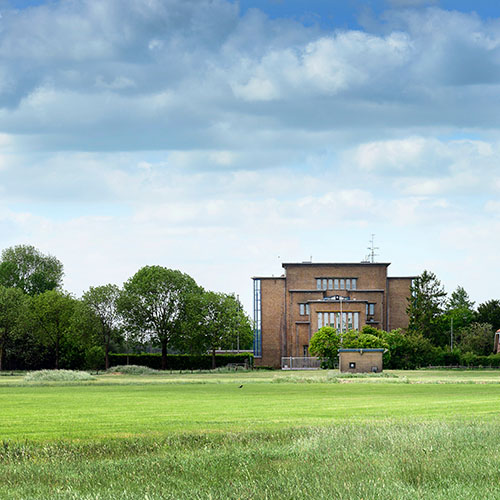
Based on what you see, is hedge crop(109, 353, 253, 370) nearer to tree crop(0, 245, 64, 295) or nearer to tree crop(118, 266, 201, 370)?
tree crop(118, 266, 201, 370)

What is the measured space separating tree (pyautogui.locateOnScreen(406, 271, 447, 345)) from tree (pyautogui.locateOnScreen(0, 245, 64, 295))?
5494 centimetres

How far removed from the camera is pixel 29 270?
12162 cm

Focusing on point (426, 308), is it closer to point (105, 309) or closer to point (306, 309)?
point (306, 309)

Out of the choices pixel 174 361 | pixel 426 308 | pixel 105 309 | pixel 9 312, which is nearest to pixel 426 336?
pixel 426 308

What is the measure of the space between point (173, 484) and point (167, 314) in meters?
86.4

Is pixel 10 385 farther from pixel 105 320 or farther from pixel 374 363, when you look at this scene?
pixel 105 320

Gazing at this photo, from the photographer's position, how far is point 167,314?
9656 centimetres

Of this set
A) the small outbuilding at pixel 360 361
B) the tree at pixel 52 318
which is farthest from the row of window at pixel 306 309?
the small outbuilding at pixel 360 361

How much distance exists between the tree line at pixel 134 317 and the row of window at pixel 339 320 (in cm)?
994

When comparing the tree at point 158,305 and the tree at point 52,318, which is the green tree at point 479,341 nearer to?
the tree at point 158,305

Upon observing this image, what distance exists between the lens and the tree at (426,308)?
103875 millimetres

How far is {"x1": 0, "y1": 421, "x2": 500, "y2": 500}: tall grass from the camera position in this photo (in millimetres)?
9852

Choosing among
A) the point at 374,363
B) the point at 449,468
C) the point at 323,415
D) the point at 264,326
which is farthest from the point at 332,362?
the point at 449,468

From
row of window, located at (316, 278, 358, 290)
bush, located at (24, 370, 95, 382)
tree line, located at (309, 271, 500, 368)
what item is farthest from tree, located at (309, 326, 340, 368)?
bush, located at (24, 370, 95, 382)
